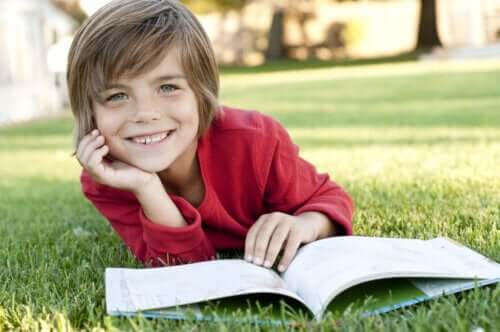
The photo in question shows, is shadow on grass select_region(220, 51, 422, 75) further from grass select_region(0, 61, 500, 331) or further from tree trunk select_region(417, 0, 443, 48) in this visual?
grass select_region(0, 61, 500, 331)

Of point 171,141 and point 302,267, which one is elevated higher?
point 171,141

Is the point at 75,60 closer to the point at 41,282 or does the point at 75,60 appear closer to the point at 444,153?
the point at 41,282

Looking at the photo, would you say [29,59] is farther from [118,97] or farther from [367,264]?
[367,264]

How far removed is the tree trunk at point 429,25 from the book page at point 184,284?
23.8 m

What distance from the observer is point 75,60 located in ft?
7.42

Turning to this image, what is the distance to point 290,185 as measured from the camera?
247cm

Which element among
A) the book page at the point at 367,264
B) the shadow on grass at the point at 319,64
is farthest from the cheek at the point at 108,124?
the shadow on grass at the point at 319,64

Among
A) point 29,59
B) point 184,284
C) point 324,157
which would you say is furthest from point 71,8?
point 184,284

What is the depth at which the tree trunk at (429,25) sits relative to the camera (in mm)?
24578

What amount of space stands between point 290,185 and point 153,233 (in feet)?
1.57

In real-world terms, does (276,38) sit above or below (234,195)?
below

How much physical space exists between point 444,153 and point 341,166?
675 mm

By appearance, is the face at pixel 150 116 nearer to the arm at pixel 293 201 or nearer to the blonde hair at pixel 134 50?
the blonde hair at pixel 134 50

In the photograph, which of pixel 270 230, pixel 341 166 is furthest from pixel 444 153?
pixel 270 230
